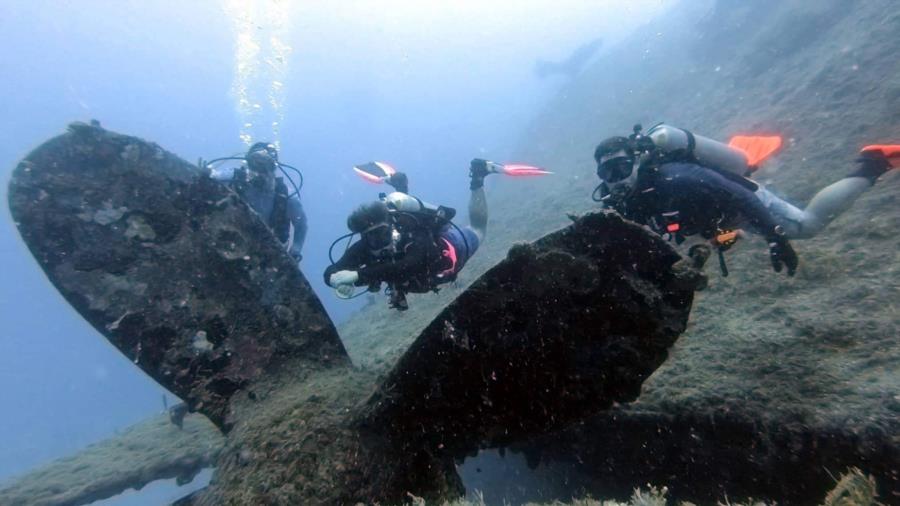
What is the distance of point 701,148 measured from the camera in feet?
14.7

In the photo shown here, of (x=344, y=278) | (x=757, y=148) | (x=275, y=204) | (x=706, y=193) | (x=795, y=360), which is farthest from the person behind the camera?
(x=275, y=204)

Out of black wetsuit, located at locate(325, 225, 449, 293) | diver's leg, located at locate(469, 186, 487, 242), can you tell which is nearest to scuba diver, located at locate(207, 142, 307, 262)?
black wetsuit, located at locate(325, 225, 449, 293)

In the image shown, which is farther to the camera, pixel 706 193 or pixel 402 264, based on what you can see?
pixel 402 264

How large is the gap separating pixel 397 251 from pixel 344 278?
642 mm

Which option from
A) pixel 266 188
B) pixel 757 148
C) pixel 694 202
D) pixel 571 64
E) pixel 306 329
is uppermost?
pixel 571 64

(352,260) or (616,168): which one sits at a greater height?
(352,260)

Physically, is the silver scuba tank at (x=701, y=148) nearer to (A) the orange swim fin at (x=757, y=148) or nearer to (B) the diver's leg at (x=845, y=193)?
(A) the orange swim fin at (x=757, y=148)

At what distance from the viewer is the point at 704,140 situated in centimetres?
453

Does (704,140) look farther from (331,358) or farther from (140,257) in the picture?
(140,257)

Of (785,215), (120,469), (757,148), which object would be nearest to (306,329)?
(785,215)

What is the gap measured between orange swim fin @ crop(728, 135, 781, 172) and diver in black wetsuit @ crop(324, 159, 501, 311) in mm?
3534

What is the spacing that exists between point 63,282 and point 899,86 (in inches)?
426

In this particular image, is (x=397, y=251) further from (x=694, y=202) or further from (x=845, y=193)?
(x=845, y=193)

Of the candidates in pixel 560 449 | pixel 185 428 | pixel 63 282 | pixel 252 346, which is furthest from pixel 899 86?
pixel 185 428
